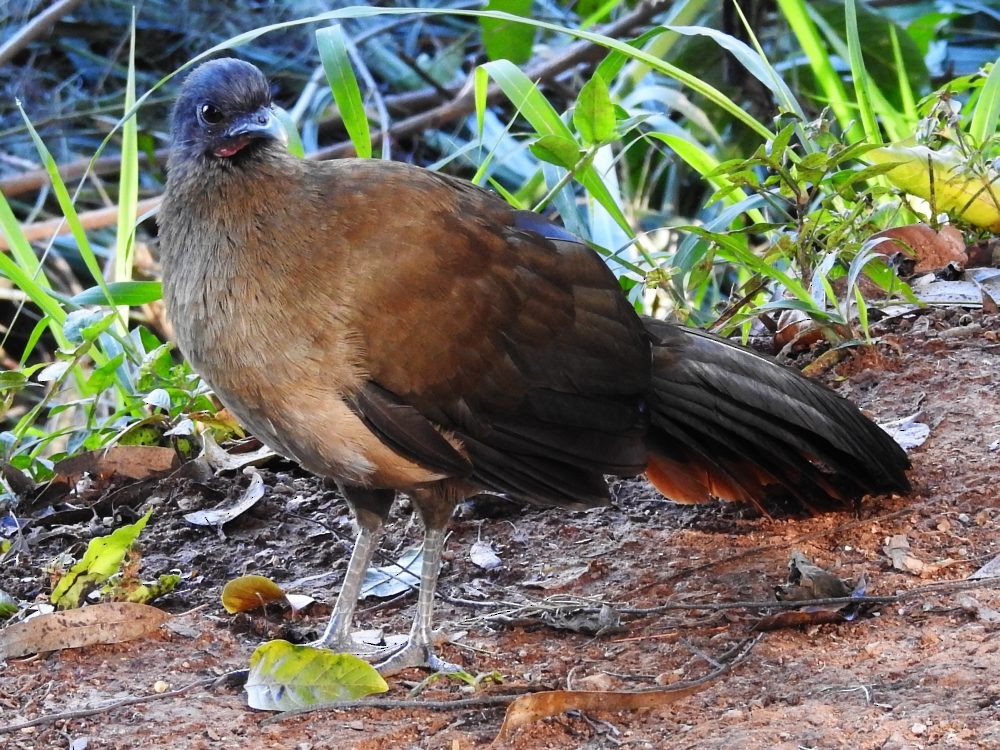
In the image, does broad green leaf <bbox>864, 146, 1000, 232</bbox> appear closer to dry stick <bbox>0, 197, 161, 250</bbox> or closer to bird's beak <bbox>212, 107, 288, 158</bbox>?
bird's beak <bbox>212, 107, 288, 158</bbox>

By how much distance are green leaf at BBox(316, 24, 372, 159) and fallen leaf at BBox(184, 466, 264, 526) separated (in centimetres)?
118

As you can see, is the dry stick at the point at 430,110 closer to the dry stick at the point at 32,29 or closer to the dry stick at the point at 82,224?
the dry stick at the point at 82,224

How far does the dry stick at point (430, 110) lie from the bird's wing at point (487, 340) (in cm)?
334

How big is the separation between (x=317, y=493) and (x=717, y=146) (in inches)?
114

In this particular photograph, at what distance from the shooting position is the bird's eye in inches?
120

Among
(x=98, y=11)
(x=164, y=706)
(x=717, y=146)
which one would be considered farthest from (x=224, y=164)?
(x=98, y=11)

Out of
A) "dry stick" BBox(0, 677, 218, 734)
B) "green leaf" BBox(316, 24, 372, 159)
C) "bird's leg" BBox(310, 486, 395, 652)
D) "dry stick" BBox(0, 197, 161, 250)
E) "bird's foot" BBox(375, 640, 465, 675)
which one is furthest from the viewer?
"dry stick" BBox(0, 197, 161, 250)

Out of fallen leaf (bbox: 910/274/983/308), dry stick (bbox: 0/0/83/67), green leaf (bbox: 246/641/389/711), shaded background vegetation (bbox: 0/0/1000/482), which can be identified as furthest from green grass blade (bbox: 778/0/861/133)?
dry stick (bbox: 0/0/83/67)

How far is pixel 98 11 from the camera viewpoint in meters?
7.45

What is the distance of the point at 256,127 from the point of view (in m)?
3.03

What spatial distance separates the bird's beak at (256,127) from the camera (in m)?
3.03

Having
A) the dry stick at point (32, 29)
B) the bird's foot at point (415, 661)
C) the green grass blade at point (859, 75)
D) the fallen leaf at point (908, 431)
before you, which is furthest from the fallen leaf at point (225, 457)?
the dry stick at point (32, 29)

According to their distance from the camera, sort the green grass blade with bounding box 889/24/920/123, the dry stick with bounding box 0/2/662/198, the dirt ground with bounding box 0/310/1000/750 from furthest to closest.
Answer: the dry stick with bounding box 0/2/662/198 → the green grass blade with bounding box 889/24/920/123 → the dirt ground with bounding box 0/310/1000/750

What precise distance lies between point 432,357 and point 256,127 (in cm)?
71
